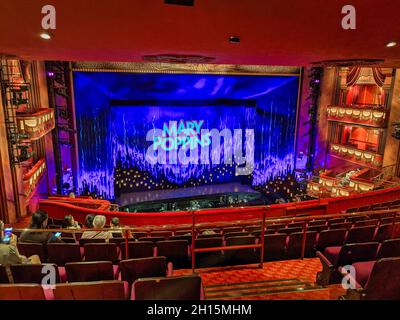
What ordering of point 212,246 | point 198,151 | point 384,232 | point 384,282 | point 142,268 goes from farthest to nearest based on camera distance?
point 198,151, point 384,232, point 212,246, point 142,268, point 384,282

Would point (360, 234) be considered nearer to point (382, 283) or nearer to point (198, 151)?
point (382, 283)

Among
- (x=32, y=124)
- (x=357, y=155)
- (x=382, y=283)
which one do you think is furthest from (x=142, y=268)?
(x=357, y=155)

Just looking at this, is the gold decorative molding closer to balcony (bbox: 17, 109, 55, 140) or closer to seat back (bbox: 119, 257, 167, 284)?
balcony (bbox: 17, 109, 55, 140)

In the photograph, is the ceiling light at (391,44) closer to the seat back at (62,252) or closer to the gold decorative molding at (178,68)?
the seat back at (62,252)

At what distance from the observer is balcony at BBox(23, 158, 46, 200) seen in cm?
911

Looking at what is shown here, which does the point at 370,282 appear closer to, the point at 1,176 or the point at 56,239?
the point at 56,239

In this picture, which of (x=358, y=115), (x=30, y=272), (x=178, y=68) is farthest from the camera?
(x=358, y=115)

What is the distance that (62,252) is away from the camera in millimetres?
4105

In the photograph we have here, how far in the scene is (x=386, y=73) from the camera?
13.5 m

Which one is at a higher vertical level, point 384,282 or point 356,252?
point 384,282

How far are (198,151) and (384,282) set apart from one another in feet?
43.1

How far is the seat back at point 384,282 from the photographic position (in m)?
2.86

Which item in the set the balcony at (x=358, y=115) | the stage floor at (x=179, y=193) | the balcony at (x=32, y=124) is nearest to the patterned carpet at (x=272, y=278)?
the balcony at (x=32, y=124)
